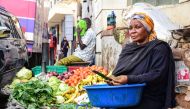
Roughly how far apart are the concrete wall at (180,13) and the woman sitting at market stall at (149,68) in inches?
107

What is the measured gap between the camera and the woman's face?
3812mm

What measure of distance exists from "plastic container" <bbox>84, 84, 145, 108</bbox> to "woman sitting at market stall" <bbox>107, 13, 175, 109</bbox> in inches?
3.8

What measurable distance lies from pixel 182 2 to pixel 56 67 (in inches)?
197

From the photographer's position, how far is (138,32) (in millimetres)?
3809

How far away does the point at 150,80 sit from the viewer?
11.7 feet

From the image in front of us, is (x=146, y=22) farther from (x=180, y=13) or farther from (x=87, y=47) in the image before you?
(x=87, y=47)

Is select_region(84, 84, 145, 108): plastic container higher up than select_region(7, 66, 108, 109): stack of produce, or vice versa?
select_region(84, 84, 145, 108): plastic container

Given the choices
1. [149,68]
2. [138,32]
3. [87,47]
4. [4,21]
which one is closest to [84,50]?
[87,47]

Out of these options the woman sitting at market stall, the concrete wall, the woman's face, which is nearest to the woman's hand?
the woman sitting at market stall

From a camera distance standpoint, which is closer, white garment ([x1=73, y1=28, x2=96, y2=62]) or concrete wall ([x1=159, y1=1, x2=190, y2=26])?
concrete wall ([x1=159, y1=1, x2=190, y2=26])

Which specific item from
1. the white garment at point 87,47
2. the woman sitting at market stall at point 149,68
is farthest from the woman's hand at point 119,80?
the white garment at point 87,47

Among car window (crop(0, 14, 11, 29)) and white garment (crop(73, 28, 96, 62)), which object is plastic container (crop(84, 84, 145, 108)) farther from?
white garment (crop(73, 28, 96, 62))

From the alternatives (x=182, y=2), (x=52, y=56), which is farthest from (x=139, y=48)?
(x=52, y=56)

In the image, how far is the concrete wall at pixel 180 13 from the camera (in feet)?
21.2
